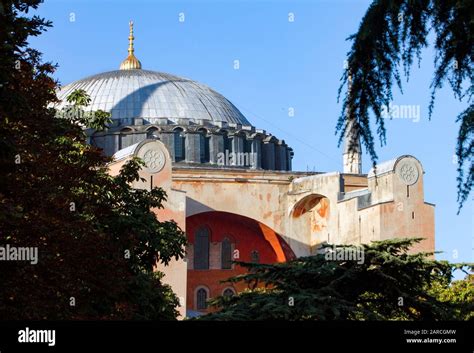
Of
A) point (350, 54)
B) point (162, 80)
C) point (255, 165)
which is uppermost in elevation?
point (162, 80)

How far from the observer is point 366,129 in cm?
818

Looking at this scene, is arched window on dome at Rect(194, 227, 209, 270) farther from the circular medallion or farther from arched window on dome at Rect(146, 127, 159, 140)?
the circular medallion

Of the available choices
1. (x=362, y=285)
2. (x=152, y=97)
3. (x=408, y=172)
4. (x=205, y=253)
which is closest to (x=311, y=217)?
(x=205, y=253)

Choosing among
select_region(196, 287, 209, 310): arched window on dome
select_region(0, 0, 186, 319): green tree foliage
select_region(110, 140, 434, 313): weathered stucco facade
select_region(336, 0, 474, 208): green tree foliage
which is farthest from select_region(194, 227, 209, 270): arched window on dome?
select_region(336, 0, 474, 208): green tree foliage

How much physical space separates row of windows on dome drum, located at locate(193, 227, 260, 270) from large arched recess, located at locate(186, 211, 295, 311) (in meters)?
0.06

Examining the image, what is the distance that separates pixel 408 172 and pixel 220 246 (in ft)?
27.5

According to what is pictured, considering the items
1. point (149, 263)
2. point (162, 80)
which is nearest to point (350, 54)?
point (149, 263)

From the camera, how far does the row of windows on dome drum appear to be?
43125mm

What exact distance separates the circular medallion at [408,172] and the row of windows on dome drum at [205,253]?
7.32 metres

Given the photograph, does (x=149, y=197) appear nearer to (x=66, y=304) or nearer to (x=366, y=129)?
(x=66, y=304)

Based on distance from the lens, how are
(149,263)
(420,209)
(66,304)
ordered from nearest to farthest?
(66,304)
(149,263)
(420,209)

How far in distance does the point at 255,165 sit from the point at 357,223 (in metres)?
8.73

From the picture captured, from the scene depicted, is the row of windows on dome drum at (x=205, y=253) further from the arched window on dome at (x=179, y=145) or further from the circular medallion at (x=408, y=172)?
the circular medallion at (x=408, y=172)

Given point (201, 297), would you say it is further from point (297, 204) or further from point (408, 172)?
point (408, 172)
